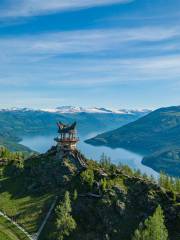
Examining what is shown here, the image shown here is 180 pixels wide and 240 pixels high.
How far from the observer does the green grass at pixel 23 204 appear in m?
107

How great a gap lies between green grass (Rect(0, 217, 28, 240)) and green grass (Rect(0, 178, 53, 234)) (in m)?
2.46

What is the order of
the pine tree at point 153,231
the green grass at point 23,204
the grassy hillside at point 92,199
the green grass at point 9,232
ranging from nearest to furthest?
the pine tree at point 153,231 < the green grass at point 9,232 < the grassy hillside at point 92,199 < the green grass at point 23,204

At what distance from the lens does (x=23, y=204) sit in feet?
380

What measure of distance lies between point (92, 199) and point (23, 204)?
2160 centimetres

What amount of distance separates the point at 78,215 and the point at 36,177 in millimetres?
27243

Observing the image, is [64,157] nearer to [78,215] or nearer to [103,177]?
[103,177]

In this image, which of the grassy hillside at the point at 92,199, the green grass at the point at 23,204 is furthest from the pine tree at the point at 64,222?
the green grass at the point at 23,204

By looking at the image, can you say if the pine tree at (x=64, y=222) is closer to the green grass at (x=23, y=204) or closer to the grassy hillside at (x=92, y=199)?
the grassy hillside at (x=92, y=199)

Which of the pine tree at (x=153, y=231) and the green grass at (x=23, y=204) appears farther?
the green grass at (x=23, y=204)

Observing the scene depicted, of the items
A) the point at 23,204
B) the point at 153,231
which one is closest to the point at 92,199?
Answer: the point at 23,204

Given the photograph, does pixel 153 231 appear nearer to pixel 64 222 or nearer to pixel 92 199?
pixel 64 222

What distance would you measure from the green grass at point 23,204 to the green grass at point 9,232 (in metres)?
2.46

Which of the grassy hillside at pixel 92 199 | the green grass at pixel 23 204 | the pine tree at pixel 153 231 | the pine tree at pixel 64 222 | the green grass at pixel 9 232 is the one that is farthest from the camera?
the green grass at pixel 23 204

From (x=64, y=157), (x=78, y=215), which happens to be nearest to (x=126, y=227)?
(x=78, y=215)
